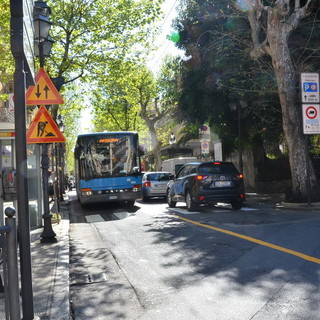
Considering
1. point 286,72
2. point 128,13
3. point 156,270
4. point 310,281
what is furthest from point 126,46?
point 310,281

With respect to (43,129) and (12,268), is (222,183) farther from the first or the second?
(12,268)

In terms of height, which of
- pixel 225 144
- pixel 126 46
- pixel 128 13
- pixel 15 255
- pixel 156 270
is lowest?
pixel 156 270

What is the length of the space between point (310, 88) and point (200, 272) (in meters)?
9.43

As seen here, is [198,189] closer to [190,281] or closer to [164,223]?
[164,223]

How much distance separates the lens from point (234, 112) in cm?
2142

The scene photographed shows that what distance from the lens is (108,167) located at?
17.5 meters

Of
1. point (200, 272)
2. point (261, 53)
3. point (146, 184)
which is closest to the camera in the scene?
point (200, 272)

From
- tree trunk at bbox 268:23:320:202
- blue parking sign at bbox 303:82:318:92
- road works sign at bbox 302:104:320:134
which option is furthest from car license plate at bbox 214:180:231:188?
blue parking sign at bbox 303:82:318:92

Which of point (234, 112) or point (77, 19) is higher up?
point (77, 19)

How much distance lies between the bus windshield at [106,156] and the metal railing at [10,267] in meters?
14.1

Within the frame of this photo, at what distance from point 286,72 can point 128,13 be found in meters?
6.26

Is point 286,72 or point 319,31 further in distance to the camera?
point 319,31

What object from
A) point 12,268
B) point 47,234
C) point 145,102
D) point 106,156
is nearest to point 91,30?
point 106,156

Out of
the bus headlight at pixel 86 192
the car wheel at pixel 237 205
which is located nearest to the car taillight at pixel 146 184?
the bus headlight at pixel 86 192
